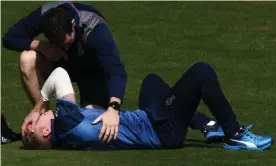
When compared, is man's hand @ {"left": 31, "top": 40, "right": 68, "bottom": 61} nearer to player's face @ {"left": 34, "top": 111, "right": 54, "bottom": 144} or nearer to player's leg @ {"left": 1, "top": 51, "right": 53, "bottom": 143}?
player's leg @ {"left": 1, "top": 51, "right": 53, "bottom": 143}

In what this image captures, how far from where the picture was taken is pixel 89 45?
677 cm

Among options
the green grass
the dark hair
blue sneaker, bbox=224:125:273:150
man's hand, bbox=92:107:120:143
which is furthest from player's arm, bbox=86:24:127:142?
blue sneaker, bbox=224:125:273:150

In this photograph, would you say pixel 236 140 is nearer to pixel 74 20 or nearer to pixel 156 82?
pixel 156 82

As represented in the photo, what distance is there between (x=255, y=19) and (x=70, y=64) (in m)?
6.45

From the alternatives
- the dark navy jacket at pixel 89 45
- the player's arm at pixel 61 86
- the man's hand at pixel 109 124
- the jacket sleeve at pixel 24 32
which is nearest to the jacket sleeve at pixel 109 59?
the dark navy jacket at pixel 89 45

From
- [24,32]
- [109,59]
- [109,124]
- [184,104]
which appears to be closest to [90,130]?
[109,124]

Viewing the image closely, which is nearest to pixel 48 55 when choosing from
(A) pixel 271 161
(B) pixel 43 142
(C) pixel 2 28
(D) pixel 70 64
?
(D) pixel 70 64

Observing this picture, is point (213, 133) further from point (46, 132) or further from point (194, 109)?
point (46, 132)

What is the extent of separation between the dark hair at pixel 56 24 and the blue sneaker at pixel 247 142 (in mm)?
1574

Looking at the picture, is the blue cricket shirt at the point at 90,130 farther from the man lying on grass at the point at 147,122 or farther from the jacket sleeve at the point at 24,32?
the jacket sleeve at the point at 24,32

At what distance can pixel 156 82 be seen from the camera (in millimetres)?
6785

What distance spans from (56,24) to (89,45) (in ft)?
1.72

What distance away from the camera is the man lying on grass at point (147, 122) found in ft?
20.4

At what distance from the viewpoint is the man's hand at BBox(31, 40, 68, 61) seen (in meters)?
7.05
